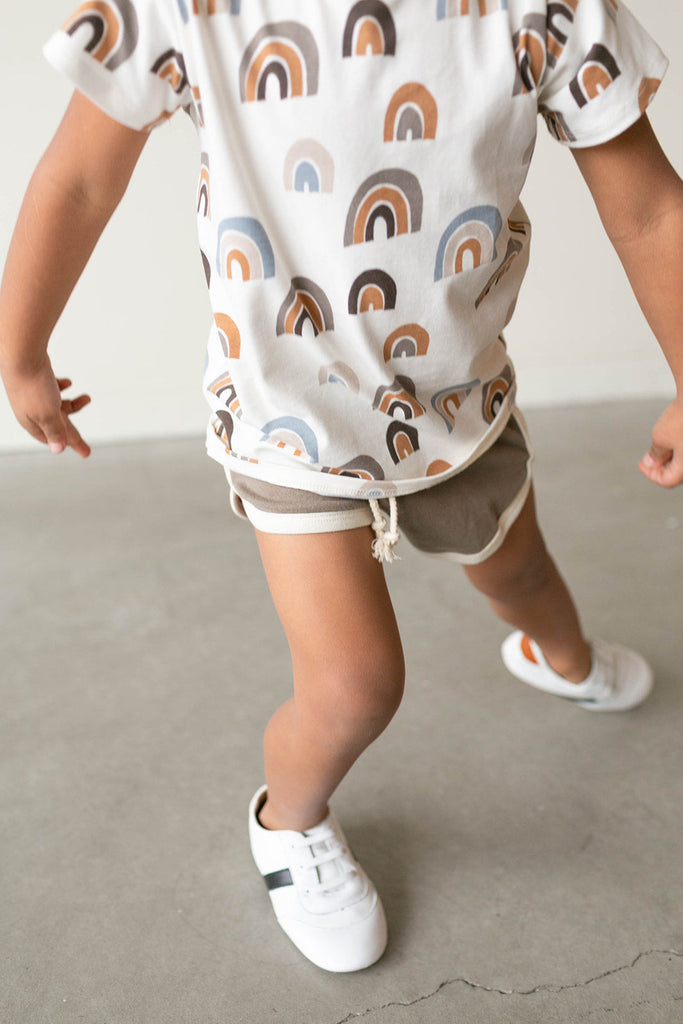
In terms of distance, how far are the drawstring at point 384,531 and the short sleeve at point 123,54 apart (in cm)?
33

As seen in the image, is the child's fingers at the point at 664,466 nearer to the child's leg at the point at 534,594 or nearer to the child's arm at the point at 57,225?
the child's leg at the point at 534,594

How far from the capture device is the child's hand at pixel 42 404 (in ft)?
2.56

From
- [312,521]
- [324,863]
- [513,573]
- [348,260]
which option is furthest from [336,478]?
[324,863]

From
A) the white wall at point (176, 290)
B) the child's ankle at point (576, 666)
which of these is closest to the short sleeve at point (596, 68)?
the child's ankle at point (576, 666)

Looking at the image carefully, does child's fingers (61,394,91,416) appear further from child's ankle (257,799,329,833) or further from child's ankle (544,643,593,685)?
child's ankle (544,643,593,685)

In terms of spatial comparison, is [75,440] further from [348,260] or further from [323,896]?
[323,896]

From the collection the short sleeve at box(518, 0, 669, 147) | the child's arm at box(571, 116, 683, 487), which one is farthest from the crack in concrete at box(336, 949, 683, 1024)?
the short sleeve at box(518, 0, 669, 147)

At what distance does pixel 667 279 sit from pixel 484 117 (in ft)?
0.60

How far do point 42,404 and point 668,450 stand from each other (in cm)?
52

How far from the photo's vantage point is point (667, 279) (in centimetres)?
69

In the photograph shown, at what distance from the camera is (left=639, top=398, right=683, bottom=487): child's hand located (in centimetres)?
75

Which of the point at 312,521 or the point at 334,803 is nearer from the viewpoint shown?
the point at 312,521

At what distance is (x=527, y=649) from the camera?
3.65 ft

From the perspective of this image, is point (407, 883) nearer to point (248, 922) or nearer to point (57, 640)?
point (248, 922)
